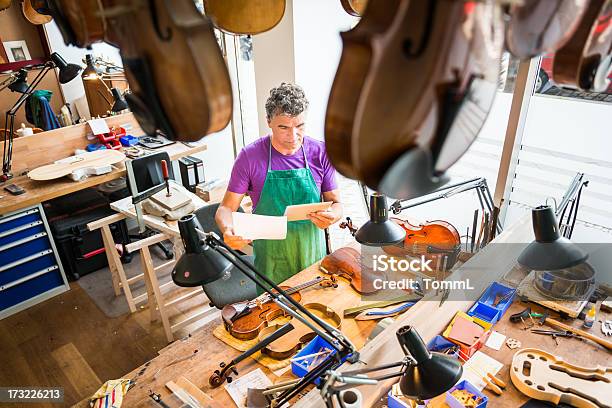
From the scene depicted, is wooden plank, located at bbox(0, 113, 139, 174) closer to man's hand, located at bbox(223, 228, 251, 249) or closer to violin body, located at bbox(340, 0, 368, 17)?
man's hand, located at bbox(223, 228, 251, 249)

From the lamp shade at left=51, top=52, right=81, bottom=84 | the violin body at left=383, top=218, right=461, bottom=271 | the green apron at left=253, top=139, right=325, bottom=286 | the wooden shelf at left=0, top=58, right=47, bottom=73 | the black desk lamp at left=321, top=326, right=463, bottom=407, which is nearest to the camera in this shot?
the black desk lamp at left=321, top=326, right=463, bottom=407

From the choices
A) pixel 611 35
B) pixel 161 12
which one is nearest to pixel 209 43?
pixel 161 12

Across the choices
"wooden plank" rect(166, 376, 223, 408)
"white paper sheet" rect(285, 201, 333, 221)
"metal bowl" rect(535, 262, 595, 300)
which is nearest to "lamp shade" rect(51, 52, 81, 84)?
"white paper sheet" rect(285, 201, 333, 221)

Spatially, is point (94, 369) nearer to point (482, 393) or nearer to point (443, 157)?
point (482, 393)

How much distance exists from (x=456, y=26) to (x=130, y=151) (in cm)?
441

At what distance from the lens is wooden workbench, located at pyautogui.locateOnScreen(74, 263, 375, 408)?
1.69 metres

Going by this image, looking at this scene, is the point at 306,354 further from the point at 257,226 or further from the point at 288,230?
the point at 288,230

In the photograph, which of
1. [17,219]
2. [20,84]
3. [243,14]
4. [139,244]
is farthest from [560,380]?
[20,84]

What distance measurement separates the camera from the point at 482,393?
1.52 meters

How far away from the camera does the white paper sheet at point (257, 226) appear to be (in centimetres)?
211

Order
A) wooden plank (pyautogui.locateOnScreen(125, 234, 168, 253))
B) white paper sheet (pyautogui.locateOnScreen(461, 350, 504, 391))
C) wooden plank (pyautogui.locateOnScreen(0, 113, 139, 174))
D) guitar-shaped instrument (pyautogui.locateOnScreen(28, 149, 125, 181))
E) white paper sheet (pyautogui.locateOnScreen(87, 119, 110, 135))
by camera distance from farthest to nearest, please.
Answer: white paper sheet (pyautogui.locateOnScreen(87, 119, 110, 135)), wooden plank (pyautogui.locateOnScreen(0, 113, 139, 174)), guitar-shaped instrument (pyautogui.locateOnScreen(28, 149, 125, 181)), wooden plank (pyautogui.locateOnScreen(125, 234, 168, 253)), white paper sheet (pyautogui.locateOnScreen(461, 350, 504, 391))

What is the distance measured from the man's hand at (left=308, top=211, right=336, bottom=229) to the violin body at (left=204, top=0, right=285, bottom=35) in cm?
126

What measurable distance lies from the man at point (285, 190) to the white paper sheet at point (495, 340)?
99cm

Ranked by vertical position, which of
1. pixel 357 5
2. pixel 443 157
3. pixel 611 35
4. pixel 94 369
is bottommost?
pixel 94 369
